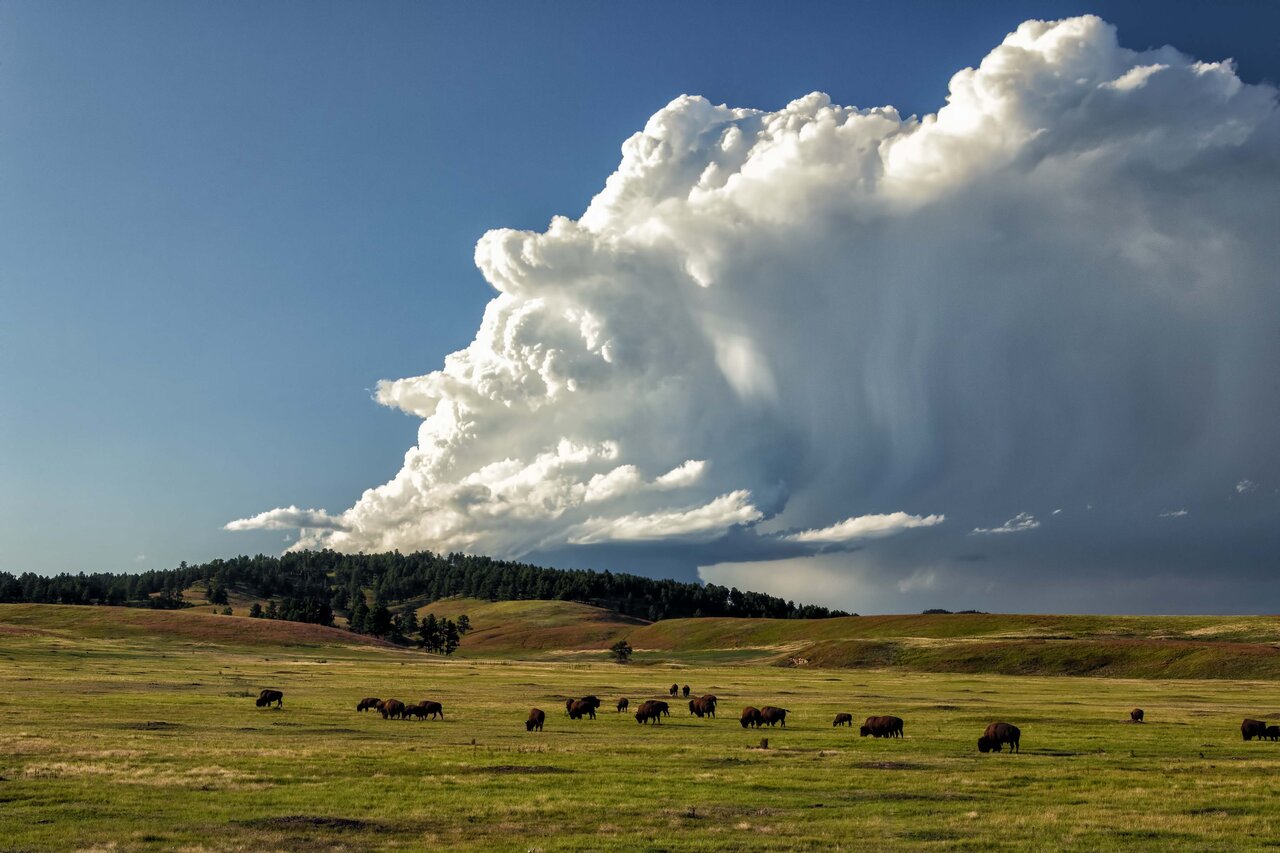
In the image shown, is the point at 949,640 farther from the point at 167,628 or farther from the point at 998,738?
the point at 167,628

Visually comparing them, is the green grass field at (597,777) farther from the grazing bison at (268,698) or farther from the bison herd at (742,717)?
the bison herd at (742,717)

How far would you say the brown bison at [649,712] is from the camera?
58.7 metres

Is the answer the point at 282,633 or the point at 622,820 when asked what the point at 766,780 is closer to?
the point at 622,820

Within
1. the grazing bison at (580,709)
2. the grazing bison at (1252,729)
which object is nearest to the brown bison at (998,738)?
the grazing bison at (1252,729)

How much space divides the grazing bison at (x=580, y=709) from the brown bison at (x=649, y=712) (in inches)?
154

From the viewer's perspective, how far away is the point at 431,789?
31109 millimetres

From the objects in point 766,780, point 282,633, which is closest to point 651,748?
point 766,780

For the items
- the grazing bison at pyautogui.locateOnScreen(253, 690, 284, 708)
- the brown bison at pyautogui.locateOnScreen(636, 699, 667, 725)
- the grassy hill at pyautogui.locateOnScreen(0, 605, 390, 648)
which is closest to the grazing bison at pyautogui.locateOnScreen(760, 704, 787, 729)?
the brown bison at pyautogui.locateOnScreen(636, 699, 667, 725)

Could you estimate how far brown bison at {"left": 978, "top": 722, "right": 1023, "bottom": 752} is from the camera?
43.9 metres

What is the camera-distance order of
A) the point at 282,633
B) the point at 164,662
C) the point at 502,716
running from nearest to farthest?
the point at 502,716 < the point at 164,662 < the point at 282,633

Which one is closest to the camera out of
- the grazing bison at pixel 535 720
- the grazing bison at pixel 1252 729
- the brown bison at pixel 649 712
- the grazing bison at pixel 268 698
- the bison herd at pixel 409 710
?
the grazing bison at pixel 1252 729

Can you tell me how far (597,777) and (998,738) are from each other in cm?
2110

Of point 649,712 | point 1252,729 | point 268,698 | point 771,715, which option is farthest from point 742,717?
point 268,698

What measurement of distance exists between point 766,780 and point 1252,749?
94.0 ft
